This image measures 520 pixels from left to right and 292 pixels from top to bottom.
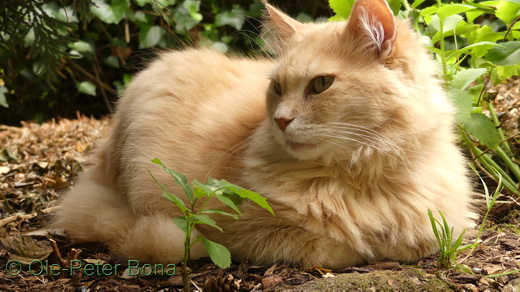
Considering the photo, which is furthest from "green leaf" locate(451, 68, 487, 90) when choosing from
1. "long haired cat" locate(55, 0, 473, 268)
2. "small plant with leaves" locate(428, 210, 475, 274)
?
"small plant with leaves" locate(428, 210, 475, 274)

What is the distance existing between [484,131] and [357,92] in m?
0.96

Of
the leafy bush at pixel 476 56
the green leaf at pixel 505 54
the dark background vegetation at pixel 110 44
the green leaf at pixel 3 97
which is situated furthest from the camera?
the green leaf at pixel 3 97

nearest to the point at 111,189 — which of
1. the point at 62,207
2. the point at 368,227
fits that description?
the point at 62,207

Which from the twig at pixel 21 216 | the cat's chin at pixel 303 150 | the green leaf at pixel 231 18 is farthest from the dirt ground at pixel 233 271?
the green leaf at pixel 231 18

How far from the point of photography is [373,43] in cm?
208

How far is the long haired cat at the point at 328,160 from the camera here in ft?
6.72

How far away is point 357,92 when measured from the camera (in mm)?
2018

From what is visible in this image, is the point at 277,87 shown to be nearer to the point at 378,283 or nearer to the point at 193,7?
the point at 378,283

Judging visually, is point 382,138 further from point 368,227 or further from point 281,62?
point 281,62

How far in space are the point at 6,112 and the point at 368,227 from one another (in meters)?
5.11

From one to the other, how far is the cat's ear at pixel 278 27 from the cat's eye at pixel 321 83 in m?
0.36

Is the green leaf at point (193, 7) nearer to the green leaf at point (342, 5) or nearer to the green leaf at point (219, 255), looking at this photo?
the green leaf at point (342, 5)

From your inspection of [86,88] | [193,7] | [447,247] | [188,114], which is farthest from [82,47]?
[447,247]

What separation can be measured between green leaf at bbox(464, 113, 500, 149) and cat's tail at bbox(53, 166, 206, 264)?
4.71 feet
